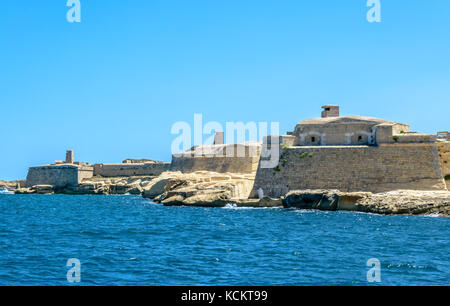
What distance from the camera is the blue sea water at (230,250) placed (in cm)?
1238

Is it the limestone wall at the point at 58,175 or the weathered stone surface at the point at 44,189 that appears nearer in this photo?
the limestone wall at the point at 58,175

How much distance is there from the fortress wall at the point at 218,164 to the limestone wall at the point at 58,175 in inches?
687

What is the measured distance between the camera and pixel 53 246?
683 inches

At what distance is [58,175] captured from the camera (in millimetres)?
65250

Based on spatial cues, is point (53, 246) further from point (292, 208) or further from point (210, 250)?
point (292, 208)

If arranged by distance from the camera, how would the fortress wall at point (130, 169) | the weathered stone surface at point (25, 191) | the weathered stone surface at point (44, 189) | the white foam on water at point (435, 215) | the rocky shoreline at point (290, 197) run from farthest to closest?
1. the weathered stone surface at point (25, 191)
2. the weathered stone surface at point (44, 189)
3. the fortress wall at point (130, 169)
4. the rocky shoreline at point (290, 197)
5. the white foam on water at point (435, 215)

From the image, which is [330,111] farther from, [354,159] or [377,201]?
[377,201]

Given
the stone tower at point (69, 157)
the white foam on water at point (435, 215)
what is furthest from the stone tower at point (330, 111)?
the stone tower at point (69, 157)

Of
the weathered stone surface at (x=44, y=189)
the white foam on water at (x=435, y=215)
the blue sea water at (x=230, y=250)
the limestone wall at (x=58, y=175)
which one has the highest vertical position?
the limestone wall at (x=58, y=175)

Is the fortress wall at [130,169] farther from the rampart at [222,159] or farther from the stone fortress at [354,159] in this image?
the stone fortress at [354,159]

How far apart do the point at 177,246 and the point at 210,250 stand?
1.36 metres

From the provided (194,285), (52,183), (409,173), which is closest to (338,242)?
(194,285)

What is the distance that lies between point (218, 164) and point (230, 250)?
29.6 meters

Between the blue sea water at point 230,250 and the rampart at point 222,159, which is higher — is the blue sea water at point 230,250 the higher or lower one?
the lower one
